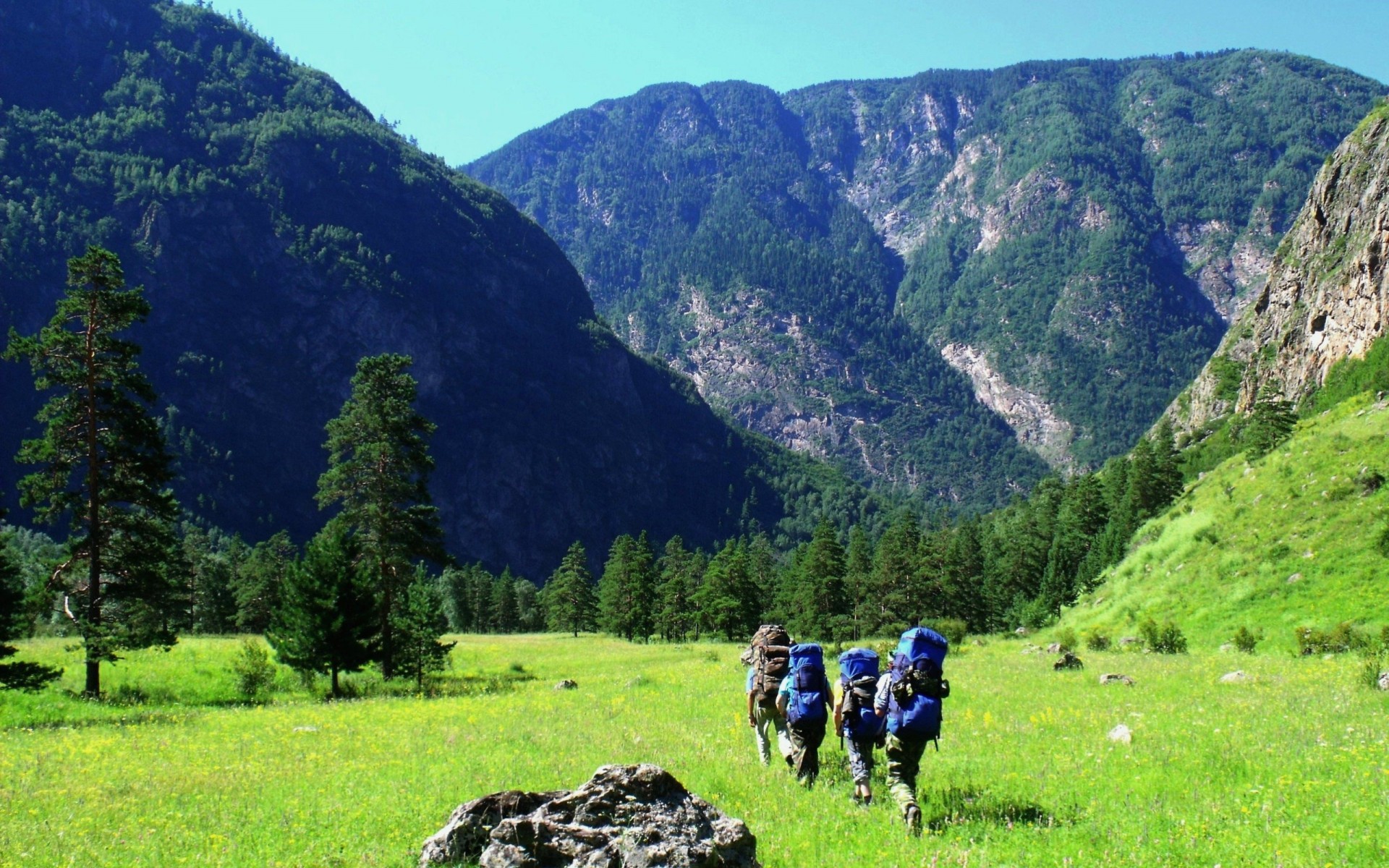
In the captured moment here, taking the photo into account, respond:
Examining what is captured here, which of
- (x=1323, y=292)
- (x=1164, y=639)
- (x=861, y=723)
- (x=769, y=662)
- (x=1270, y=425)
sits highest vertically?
(x=1323, y=292)

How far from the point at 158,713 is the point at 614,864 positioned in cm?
1979

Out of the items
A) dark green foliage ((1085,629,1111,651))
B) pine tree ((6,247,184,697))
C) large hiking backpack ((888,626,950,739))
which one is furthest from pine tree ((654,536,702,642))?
large hiking backpack ((888,626,950,739))

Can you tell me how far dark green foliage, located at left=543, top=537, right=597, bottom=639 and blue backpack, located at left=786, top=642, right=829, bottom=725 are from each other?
7846cm

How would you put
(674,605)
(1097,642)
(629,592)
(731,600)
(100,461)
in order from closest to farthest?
(100,461), (1097,642), (731,600), (674,605), (629,592)

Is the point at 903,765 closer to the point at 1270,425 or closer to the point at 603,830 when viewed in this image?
the point at 603,830

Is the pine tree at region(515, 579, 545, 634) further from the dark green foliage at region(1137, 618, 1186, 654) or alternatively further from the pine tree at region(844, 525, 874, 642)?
the dark green foliage at region(1137, 618, 1186, 654)

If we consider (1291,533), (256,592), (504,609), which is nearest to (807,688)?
(1291,533)

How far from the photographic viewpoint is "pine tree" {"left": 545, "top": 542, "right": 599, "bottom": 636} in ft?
295

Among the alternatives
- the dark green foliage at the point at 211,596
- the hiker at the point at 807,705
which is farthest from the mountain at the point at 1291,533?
the dark green foliage at the point at 211,596

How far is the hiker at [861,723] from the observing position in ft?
32.2

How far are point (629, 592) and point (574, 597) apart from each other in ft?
43.4

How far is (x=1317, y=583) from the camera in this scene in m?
29.5

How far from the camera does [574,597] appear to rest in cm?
8994

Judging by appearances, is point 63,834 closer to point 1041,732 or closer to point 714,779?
point 714,779
